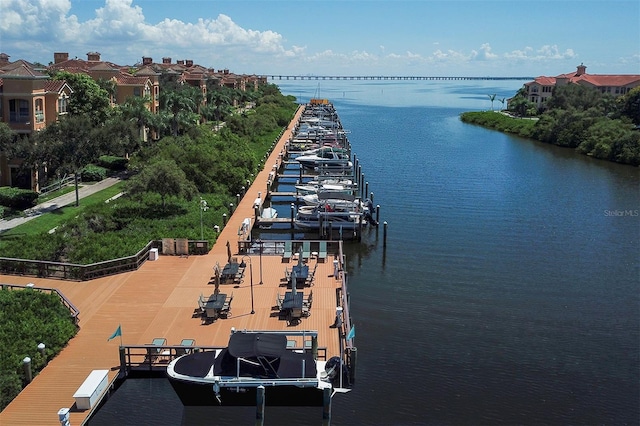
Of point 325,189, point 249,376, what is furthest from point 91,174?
point 249,376

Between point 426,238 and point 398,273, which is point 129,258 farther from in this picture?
point 426,238

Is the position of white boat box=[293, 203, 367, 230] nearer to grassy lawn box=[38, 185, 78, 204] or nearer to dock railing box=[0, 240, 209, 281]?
dock railing box=[0, 240, 209, 281]

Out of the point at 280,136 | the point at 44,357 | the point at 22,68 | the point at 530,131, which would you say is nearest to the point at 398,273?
the point at 44,357

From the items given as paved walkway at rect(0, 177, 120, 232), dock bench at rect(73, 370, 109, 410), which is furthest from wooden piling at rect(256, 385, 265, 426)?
paved walkway at rect(0, 177, 120, 232)

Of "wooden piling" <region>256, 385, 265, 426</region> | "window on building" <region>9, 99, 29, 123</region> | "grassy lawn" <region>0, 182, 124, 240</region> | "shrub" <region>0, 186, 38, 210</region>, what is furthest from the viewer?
"window on building" <region>9, 99, 29, 123</region>

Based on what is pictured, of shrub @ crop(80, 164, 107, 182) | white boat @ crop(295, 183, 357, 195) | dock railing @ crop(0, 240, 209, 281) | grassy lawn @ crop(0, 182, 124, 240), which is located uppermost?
shrub @ crop(80, 164, 107, 182)

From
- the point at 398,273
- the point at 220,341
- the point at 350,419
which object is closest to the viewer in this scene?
the point at 350,419

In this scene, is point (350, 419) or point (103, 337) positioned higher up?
point (103, 337)
